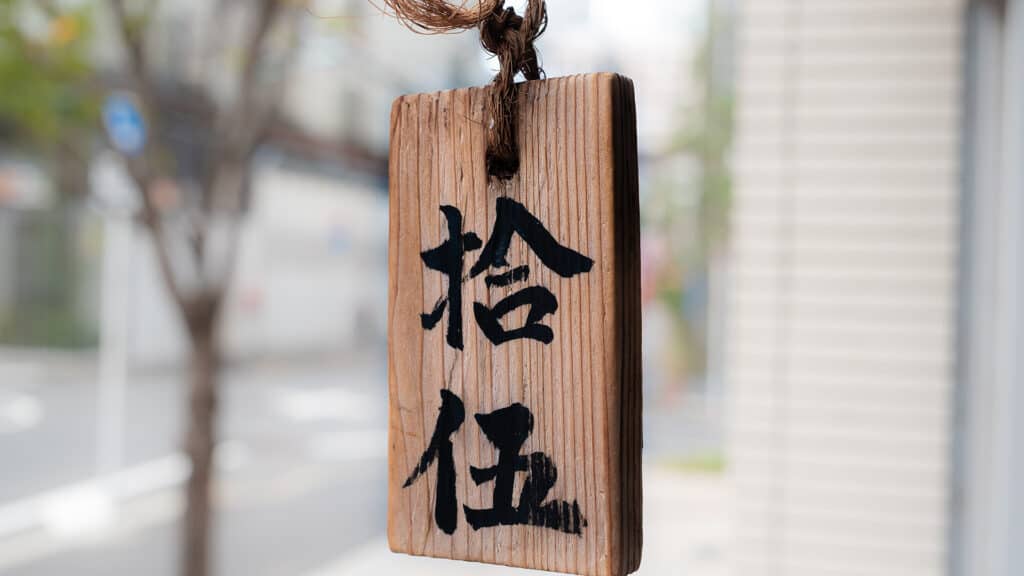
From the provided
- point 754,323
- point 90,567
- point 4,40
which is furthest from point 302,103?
point 754,323

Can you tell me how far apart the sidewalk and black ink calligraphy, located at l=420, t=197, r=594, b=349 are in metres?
3.18

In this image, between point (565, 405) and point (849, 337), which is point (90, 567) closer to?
point (849, 337)

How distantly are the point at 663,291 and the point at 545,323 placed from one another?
28.0 ft

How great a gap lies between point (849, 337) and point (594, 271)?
1747 millimetres

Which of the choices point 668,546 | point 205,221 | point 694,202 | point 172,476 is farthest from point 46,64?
point 694,202

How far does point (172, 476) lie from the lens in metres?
5.86

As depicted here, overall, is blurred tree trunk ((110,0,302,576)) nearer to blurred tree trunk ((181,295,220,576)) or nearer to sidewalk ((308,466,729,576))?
blurred tree trunk ((181,295,220,576))

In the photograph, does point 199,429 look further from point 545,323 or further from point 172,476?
point 172,476

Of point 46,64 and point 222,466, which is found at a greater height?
point 46,64

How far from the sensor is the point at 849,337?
6.86ft

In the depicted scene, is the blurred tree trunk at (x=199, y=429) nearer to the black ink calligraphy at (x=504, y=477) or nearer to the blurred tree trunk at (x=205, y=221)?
the blurred tree trunk at (x=205, y=221)

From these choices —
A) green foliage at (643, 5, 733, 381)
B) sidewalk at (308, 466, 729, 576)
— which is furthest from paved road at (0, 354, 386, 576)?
green foliage at (643, 5, 733, 381)

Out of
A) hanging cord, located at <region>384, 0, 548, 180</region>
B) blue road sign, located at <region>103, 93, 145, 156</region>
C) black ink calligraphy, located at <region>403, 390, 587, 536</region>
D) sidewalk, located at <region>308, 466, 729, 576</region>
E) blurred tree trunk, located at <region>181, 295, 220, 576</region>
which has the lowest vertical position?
sidewalk, located at <region>308, 466, 729, 576</region>

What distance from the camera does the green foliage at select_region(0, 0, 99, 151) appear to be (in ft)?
8.11
